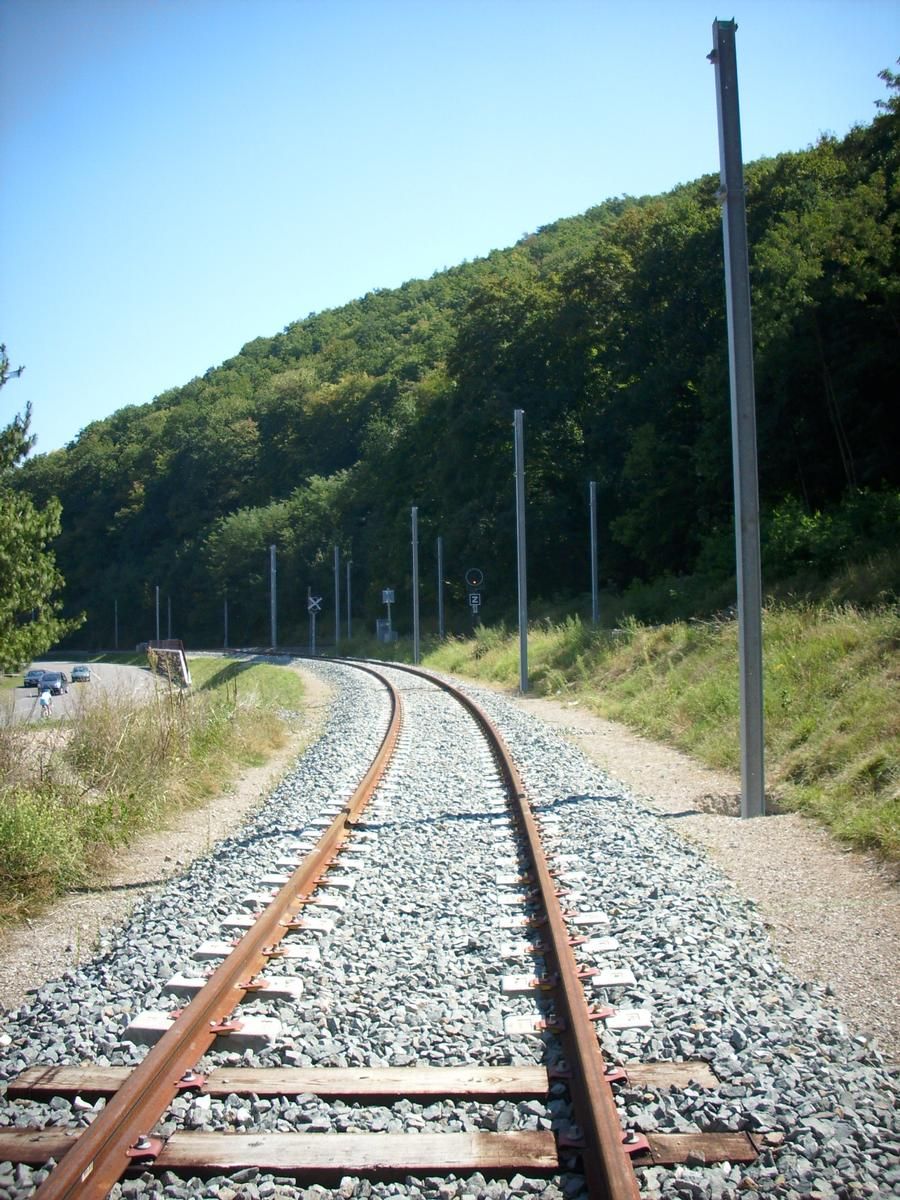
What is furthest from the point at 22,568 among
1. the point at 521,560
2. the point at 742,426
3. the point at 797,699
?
the point at 742,426

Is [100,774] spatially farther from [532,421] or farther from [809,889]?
[532,421]

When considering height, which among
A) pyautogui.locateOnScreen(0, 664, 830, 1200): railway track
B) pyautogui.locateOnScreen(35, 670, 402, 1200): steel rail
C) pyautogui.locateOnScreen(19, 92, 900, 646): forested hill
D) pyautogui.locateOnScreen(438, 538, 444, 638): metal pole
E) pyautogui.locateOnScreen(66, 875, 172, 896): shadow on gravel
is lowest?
pyautogui.locateOnScreen(66, 875, 172, 896): shadow on gravel

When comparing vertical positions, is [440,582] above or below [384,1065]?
above

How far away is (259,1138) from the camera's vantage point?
362 centimetres

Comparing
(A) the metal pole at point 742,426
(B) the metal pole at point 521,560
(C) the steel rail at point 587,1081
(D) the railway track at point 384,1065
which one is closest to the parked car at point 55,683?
(B) the metal pole at point 521,560

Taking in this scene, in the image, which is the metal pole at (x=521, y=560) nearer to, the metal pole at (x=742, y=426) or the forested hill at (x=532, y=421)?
the forested hill at (x=532, y=421)

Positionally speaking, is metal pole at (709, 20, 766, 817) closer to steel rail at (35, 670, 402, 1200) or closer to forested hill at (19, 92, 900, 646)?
steel rail at (35, 670, 402, 1200)

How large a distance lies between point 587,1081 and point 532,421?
52383 millimetres

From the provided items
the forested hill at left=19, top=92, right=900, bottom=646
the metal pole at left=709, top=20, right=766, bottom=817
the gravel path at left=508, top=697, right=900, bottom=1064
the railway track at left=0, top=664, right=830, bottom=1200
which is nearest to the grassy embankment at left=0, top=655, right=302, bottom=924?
the railway track at left=0, top=664, right=830, bottom=1200

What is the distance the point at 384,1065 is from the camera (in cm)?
421

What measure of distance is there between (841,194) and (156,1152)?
35.0 m

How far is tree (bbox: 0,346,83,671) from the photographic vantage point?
2652cm

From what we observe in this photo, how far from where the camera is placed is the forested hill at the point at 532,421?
1190 inches

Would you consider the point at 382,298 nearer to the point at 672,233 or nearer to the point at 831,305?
the point at 672,233
